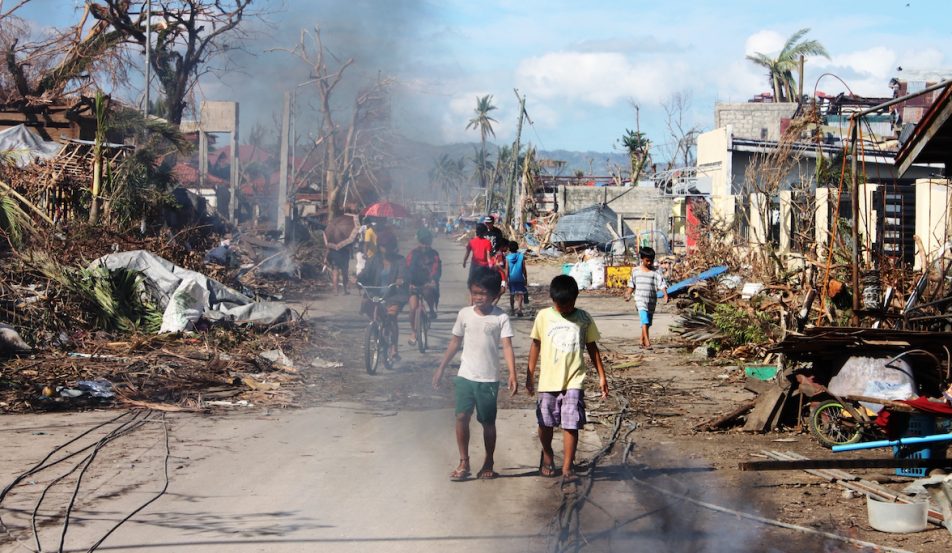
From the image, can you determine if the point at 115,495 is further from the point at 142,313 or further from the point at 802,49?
the point at 802,49

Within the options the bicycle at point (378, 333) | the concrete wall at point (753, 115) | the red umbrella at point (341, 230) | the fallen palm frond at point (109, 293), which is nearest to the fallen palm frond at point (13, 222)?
the fallen palm frond at point (109, 293)

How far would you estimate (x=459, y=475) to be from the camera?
662 centimetres

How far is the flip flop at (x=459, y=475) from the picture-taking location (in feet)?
21.7

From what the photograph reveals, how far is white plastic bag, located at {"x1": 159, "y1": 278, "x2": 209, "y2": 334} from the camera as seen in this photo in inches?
488

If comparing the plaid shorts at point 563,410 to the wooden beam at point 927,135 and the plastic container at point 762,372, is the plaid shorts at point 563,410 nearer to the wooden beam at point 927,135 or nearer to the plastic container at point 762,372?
the wooden beam at point 927,135

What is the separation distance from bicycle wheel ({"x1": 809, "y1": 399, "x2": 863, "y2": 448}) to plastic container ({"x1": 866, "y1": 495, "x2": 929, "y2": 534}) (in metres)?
2.12

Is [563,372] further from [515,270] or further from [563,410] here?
[515,270]

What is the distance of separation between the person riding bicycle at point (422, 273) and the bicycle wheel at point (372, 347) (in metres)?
1.17

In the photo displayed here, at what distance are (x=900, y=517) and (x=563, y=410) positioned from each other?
2.24 meters

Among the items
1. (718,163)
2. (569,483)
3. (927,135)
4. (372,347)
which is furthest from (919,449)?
(718,163)

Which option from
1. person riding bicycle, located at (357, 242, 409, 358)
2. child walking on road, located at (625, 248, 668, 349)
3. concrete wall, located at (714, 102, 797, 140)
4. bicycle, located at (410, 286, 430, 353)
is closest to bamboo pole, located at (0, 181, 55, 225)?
person riding bicycle, located at (357, 242, 409, 358)

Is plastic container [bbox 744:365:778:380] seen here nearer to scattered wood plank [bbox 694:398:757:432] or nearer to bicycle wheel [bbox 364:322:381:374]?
scattered wood plank [bbox 694:398:757:432]

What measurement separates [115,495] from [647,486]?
3.65m

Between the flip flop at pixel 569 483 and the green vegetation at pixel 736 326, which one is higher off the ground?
the green vegetation at pixel 736 326
